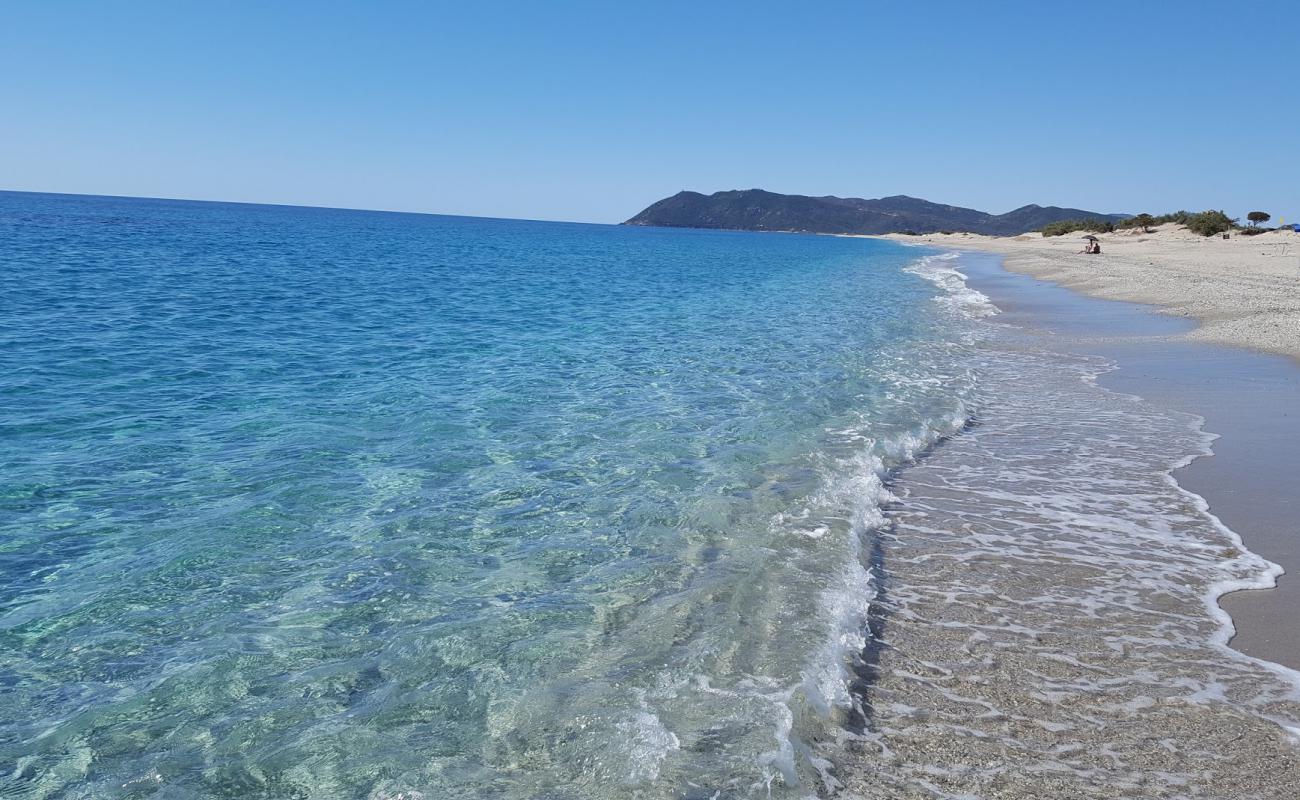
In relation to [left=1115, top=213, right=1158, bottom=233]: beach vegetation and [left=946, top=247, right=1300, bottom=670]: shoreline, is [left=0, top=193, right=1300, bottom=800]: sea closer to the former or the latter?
[left=946, top=247, right=1300, bottom=670]: shoreline

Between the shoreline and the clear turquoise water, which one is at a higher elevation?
the shoreline

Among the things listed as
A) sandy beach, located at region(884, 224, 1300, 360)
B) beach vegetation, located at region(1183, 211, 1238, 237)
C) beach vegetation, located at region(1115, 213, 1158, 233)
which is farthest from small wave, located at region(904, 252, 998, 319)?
beach vegetation, located at region(1115, 213, 1158, 233)

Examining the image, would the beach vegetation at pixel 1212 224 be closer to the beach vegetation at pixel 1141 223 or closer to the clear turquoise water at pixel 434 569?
the beach vegetation at pixel 1141 223

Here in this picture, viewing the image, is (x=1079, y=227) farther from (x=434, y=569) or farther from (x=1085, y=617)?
(x=434, y=569)

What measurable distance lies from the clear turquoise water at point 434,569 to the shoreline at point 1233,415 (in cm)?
290

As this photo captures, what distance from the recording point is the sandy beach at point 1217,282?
1909 centimetres

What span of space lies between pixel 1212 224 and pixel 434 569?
78.6 meters

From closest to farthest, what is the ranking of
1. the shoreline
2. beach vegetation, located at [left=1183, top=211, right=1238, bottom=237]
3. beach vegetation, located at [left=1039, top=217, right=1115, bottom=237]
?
the shoreline → beach vegetation, located at [left=1183, top=211, right=1238, bottom=237] → beach vegetation, located at [left=1039, top=217, right=1115, bottom=237]

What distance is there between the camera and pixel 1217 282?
30.0 meters

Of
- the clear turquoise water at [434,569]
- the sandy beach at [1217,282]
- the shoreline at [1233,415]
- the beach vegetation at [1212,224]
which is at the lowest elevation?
the clear turquoise water at [434,569]

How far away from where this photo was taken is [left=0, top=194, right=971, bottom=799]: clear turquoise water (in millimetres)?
4055

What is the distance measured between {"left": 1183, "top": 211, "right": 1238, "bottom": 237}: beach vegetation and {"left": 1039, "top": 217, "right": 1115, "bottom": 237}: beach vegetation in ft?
65.6

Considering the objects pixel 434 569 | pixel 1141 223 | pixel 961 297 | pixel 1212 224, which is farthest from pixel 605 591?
pixel 1141 223

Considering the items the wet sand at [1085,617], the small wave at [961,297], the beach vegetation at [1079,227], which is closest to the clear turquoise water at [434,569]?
the wet sand at [1085,617]
